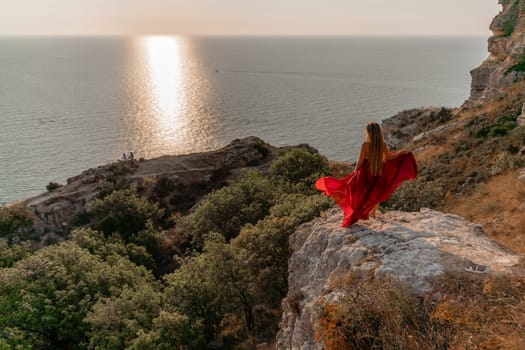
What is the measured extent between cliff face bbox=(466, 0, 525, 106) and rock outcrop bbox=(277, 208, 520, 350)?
38.8 meters

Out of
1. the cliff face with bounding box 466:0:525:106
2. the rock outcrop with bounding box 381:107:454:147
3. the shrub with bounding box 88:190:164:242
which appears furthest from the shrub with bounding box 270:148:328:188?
the cliff face with bounding box 466:0:525:106

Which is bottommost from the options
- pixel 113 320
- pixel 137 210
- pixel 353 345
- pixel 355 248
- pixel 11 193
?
pixel 11 193

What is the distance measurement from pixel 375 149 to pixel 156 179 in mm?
38201

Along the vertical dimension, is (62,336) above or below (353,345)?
below

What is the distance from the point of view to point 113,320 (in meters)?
15.4

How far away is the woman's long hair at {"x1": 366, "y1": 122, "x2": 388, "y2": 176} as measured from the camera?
883cm

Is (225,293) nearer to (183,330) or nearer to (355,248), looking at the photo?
(183,330)

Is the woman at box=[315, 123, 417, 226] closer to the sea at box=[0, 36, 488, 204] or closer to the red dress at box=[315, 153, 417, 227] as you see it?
the red dress at box=[315, 153, 417, 227]

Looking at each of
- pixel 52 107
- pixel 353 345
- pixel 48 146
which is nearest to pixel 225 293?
pixel 353 345

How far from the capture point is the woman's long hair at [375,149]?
8.83 metres

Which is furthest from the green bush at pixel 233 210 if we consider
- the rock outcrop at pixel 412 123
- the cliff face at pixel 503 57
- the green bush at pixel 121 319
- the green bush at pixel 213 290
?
the cliff face at pixel 503 57

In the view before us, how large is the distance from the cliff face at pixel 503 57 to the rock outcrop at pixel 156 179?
1116 inches

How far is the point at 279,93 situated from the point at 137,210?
95.3 metres

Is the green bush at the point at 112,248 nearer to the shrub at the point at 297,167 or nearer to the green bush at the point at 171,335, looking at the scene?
the shrub at the point at 297,167
